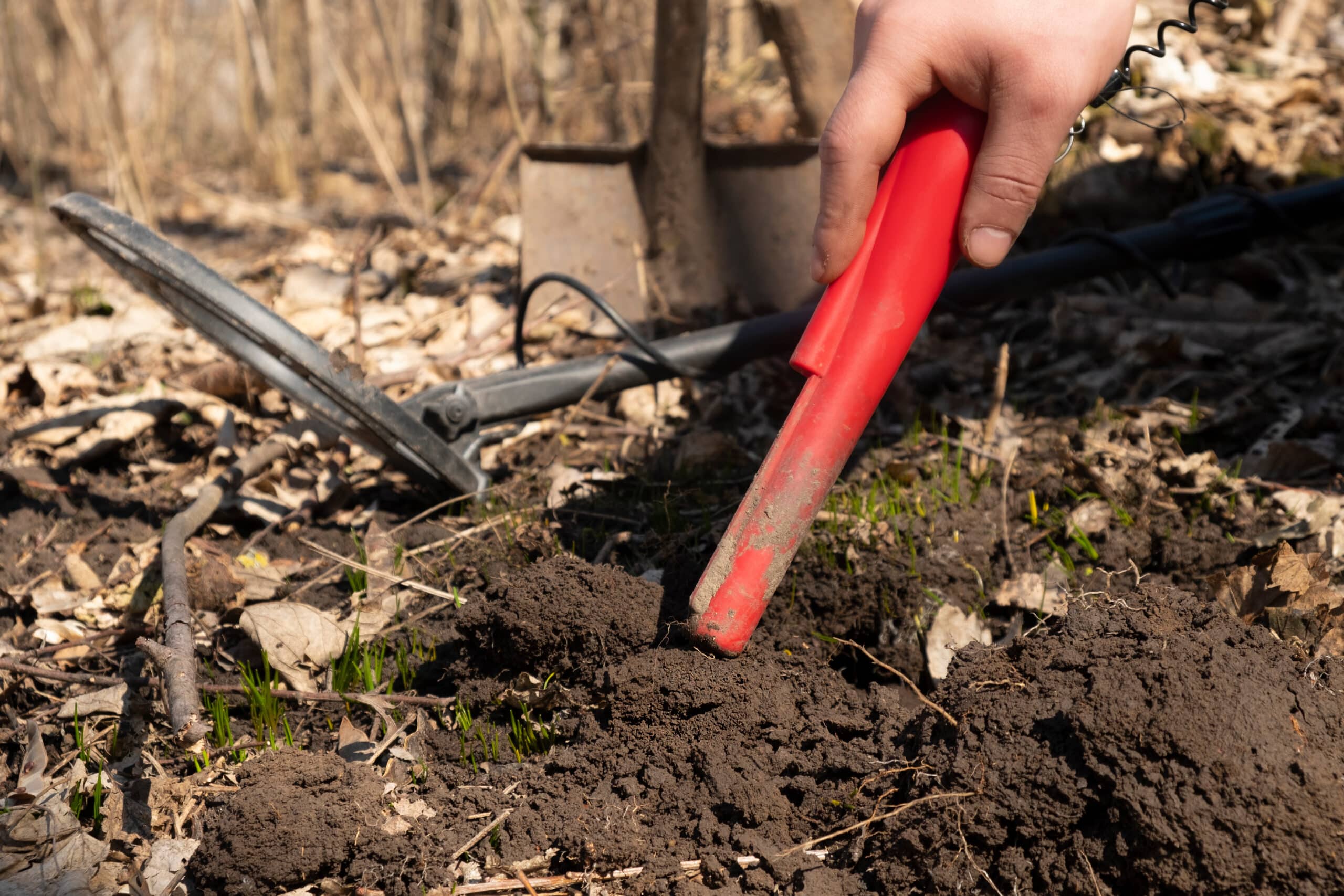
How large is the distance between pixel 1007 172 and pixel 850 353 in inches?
12.9

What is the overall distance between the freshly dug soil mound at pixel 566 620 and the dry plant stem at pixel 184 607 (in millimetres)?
405

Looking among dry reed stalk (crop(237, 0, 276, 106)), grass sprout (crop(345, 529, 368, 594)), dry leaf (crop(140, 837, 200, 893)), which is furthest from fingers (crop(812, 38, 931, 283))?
dry reed stalk (crop(237, 0, 276, 106))

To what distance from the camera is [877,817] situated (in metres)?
1.21

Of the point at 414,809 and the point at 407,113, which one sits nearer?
the point at 414,809

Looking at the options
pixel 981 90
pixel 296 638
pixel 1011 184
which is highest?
pixel 981 90

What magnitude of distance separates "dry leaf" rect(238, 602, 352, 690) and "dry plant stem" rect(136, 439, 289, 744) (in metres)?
0.10

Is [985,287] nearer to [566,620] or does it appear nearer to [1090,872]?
[566,620]

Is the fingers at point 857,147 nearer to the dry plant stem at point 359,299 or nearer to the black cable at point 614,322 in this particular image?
the black cable at point 614,322

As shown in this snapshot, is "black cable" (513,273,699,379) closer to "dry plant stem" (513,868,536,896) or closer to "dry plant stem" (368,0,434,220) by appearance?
"dry plant stem" (513,868,536,896)

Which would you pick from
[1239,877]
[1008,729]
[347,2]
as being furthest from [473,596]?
[347,2]

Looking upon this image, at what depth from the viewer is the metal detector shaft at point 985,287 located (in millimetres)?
2139

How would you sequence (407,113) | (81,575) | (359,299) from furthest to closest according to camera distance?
1. (407,113)
2. (359,299)
3. (81,575)

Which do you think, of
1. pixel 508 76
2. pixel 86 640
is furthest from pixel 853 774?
pixel 508 76

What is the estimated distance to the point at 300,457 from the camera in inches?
93.7
